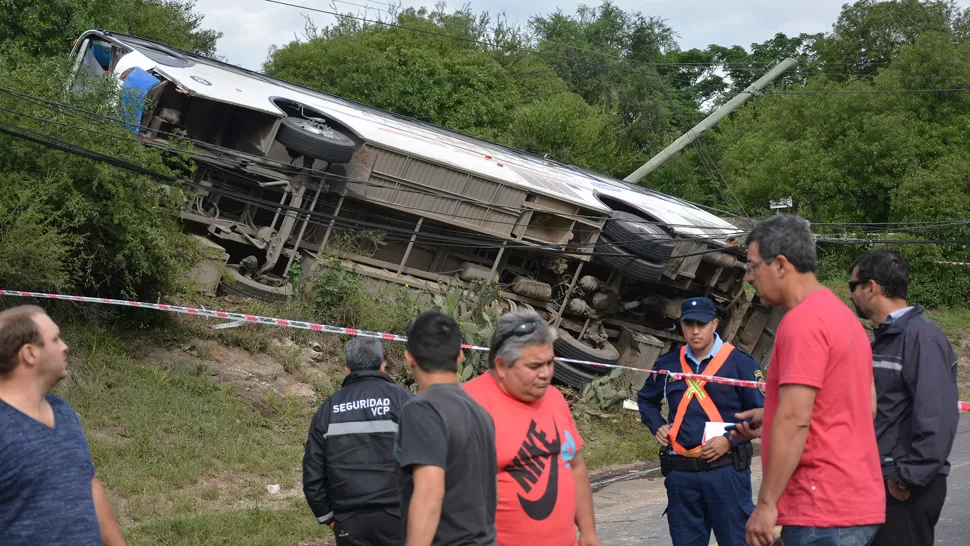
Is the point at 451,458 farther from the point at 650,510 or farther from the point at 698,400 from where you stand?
the point at 650,510

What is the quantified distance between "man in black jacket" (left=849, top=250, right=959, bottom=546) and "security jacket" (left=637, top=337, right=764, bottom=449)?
45.3 inches

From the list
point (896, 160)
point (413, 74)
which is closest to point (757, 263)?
point (896, 160)

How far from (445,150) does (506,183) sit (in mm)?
1794

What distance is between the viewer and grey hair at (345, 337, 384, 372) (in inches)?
207

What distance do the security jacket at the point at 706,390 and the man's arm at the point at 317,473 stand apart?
2.06 metres

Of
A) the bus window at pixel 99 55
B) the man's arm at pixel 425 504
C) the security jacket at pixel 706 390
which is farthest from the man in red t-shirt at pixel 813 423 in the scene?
the bus window at pixel 99 55

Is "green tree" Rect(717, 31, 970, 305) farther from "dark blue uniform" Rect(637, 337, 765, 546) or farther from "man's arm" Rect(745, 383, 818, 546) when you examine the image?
"man's arm" Rect(745, 383, 818, 546)

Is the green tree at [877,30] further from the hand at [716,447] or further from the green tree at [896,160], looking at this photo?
the hand at [716,447]

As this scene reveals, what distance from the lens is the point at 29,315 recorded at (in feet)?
11.2

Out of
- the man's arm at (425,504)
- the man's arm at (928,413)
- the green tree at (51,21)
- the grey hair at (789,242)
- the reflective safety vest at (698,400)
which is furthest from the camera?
the green tree at (51,21)

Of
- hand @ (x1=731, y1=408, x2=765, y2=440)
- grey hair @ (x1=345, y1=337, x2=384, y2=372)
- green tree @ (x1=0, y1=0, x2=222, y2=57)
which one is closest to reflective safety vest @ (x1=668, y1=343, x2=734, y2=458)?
hand @ (x1=731, y1=408, x2=765, y2=440)

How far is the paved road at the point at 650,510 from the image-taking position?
827 centimetres

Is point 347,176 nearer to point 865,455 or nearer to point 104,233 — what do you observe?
point 104,233

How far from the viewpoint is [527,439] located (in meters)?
3.81
